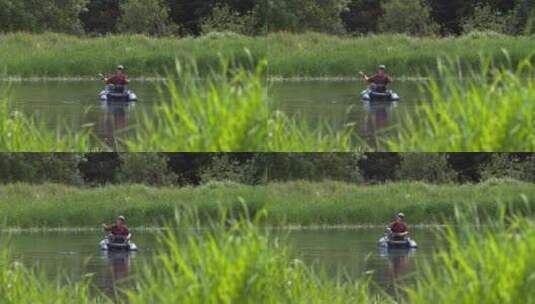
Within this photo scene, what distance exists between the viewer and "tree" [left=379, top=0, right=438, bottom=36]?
14656mm

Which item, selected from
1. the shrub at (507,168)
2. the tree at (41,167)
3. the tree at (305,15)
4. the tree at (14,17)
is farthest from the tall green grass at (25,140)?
the tree at (14,17)

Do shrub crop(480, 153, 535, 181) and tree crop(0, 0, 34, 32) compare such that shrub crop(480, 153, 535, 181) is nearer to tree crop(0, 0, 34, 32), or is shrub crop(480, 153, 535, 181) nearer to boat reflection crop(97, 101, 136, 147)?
boat reflection crop(97, 101, 136, 147)

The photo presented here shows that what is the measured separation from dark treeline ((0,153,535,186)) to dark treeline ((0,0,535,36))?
4.79 feet

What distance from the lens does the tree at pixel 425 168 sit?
1336cm

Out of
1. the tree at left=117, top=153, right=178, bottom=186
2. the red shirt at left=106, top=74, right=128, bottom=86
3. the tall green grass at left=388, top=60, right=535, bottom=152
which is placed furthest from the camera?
the red shirt at left=106, top=74, right=128, bottom=86

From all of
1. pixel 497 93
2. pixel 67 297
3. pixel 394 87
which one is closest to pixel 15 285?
pixel 67 297

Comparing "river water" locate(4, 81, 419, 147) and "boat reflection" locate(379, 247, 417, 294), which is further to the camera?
"boat reflection" locate(379, 247, 417, 294)

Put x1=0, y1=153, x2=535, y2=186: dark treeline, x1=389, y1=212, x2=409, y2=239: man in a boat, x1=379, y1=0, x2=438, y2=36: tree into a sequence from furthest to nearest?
x1=389, y1=212, x2=409, y2=239: man in a boat → x1=379, y1=0, x2=438, y2=36: tree → x1=0, y1=153, x2=535, y2=186: dark treeline

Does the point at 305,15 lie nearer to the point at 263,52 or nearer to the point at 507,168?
the point at 263,52

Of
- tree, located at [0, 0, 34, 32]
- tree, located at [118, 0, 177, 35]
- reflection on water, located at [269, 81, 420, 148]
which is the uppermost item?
tree, located at [118, 0, 177, 35]

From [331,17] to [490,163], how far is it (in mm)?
2565

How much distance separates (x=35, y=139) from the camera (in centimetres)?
1352

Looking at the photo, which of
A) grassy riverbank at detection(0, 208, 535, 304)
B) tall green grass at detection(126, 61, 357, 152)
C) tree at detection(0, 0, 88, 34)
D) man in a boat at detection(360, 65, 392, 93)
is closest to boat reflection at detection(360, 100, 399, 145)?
man in a boat at detection(360, 65, 392, 93)

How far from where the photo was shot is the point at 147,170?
12844 mm
